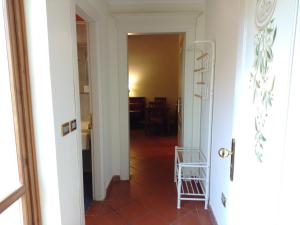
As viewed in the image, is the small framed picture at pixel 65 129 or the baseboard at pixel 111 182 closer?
the small framed picture at pixel 65 129

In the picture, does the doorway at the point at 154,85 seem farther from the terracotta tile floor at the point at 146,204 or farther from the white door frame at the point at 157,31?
the white door frame at the point at 157,31

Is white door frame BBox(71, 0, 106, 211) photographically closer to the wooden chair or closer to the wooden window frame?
the wooden window frame

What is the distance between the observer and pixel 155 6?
286 centimetres

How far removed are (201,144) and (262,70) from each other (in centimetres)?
220

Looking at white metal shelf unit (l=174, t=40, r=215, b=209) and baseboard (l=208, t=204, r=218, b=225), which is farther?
white metal shelf unit (l=174, t=40, r=215, b=209)

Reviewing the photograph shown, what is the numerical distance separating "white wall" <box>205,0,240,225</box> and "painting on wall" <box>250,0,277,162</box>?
796 millimetres

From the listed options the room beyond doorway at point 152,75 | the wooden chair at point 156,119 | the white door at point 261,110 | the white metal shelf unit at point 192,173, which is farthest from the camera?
the room beyond doorway at point 152,75

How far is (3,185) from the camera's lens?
1.20 meters

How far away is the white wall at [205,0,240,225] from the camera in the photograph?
1.75 metres

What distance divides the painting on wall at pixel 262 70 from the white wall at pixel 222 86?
80 cm

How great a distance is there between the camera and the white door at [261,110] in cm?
69

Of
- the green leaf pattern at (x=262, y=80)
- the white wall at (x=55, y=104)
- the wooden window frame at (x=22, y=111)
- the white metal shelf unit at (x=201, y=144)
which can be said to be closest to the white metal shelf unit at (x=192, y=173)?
the white metal shelf unit at (x=201, y=144)

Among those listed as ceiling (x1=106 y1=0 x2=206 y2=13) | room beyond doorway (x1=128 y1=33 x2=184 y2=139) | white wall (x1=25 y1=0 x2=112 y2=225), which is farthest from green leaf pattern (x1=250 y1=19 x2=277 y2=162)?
room beyond doorway (x1=128 y1=33 x2=184 y2=139)

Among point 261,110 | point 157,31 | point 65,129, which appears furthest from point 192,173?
point 261,110
